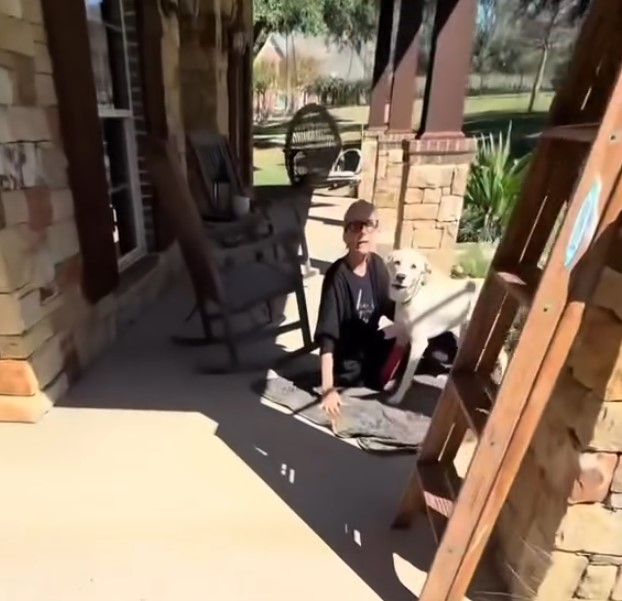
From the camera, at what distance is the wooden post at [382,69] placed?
618 centimetres

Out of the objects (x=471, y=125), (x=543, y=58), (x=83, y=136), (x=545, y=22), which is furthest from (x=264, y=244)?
(x=543, y=58)

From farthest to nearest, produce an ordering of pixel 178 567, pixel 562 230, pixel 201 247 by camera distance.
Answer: pixel 201 247
pixel 178 567
pixel 562 230

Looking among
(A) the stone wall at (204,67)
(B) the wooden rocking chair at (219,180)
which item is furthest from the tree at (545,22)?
(B) the wooden rocking chair at (219,180)

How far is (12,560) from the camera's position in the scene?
176 centimetres

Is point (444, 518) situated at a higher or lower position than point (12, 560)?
higher

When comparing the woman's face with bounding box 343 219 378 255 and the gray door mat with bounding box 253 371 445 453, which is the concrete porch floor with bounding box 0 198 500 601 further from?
the woman's face with bounding box 343 219 378 255

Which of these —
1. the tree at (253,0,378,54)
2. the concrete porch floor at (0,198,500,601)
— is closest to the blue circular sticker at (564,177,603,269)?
the concrete porch floor at (0,198,500,601)

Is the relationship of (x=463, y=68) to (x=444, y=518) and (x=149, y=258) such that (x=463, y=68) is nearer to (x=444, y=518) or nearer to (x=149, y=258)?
(x=149, y=258)

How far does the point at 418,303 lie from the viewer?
2545 mm

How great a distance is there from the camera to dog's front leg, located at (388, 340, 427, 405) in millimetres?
2598

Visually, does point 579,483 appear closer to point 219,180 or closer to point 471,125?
point 219,180

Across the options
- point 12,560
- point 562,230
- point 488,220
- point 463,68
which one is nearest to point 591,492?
point 562,230

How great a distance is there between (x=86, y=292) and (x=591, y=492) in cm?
238

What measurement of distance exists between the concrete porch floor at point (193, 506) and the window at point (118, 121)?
1354 millimetres
